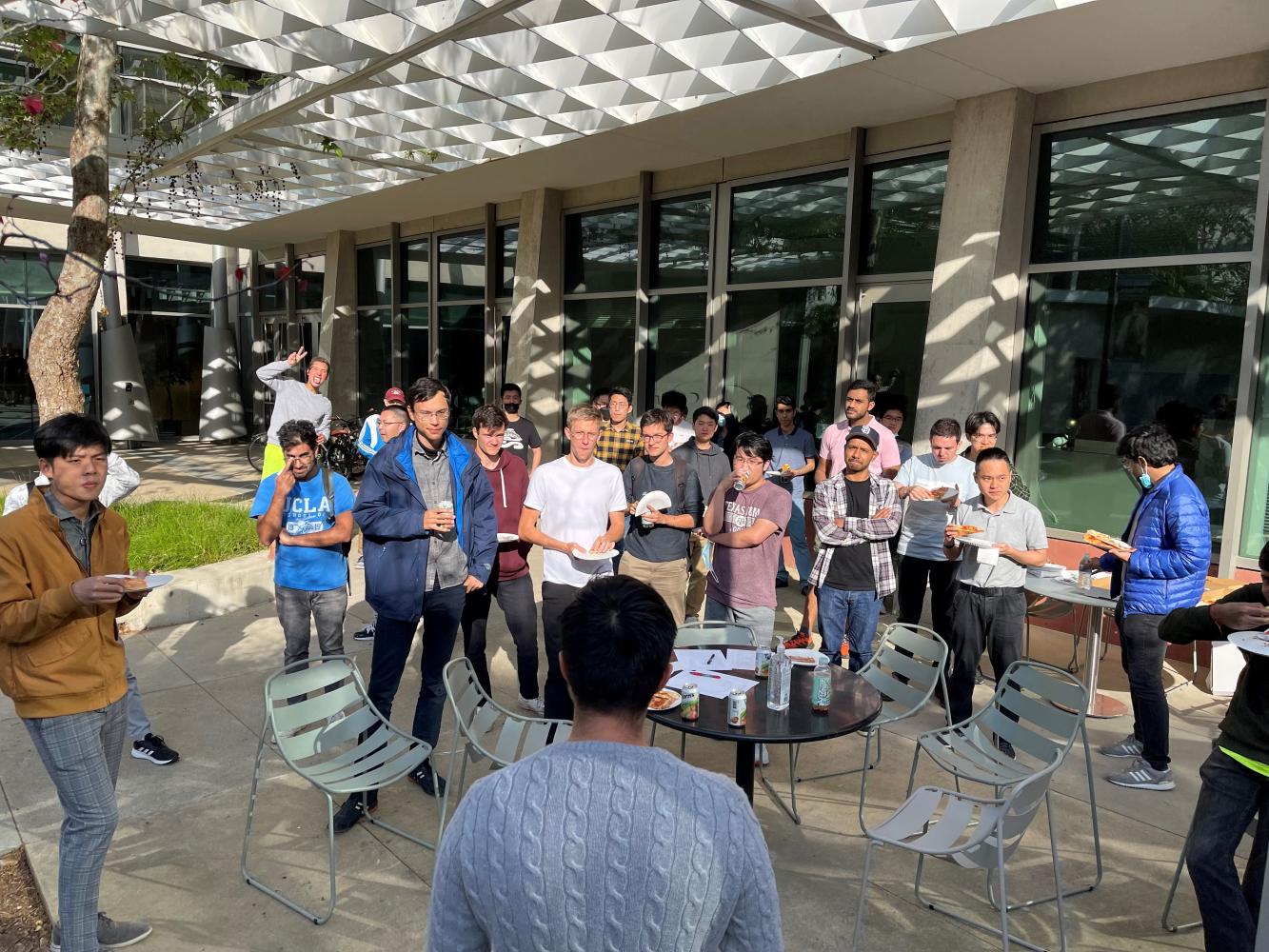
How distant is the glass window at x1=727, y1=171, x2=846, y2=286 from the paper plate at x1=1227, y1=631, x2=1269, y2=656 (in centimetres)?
690

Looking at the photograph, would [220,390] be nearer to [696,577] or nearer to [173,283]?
[173,283]

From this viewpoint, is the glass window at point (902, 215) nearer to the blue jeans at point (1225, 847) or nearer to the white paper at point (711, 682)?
the white paper at point (711, 682)

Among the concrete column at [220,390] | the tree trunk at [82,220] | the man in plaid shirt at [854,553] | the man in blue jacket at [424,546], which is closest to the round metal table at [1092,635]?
the man in plaid shirt at [854,553]

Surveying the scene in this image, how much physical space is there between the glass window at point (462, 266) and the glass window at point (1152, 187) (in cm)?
873

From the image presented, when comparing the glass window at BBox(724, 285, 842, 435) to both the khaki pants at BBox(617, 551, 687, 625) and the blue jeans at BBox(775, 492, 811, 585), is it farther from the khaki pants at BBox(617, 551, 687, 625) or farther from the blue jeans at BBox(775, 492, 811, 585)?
the khaki pants at BBox(617, 551, 687, 625)

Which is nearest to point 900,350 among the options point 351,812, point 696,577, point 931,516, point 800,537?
point 800,537

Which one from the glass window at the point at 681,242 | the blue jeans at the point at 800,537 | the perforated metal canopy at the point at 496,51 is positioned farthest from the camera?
the glass window at the point at 681,242

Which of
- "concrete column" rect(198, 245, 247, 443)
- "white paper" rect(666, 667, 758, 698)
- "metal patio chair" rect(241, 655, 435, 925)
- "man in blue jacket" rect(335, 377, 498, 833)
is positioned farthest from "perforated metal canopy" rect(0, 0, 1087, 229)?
"concrete column" rect(198, 245, 247, 443)

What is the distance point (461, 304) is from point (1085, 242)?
957 centimetres

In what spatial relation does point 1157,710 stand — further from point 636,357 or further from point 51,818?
point 636,357

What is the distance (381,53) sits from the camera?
6.64 meters

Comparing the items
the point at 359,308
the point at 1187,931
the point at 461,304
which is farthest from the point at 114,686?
the point at 359,308

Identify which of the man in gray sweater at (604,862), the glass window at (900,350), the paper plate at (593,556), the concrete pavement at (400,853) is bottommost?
the concrete pavement at (400,853)

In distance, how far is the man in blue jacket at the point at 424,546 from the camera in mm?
3982
